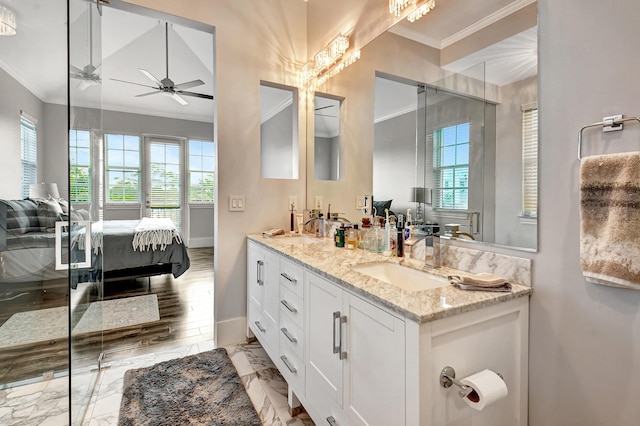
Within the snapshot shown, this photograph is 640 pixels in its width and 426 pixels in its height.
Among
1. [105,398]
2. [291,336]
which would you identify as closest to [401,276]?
[291,336]

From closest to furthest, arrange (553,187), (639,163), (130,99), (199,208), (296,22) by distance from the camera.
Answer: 1. (639,163)
2. (553,187)
3. (296,22)
4. (130,99)
5. (199,208)

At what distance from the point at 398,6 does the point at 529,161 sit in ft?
3.89

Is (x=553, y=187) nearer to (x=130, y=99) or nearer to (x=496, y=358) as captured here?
(x=496, y=358)

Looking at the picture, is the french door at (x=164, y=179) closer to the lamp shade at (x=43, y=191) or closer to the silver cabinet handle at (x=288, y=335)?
the lamp shade at (x=43, y=191)

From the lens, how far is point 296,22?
2666mm

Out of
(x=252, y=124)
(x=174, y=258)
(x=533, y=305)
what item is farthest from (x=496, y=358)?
A: (x=174, y=258)

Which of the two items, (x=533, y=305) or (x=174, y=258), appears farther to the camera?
(x=174, y=258)

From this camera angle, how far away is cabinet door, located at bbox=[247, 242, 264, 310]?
6.87 ft

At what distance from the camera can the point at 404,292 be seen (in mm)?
1024

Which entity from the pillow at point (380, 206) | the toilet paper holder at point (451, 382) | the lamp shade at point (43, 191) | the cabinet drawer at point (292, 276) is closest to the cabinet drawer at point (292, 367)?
the cabinet drawer at point (292, 276)

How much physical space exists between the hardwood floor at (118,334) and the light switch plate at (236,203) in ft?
3.62

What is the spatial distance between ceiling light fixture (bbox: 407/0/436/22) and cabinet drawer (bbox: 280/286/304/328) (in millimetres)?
1611

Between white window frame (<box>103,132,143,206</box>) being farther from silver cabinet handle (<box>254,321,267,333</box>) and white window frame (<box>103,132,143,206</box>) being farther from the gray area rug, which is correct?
silver cabinet handle (<box>254,321,267,333</box>)

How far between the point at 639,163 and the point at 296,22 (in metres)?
2.67
